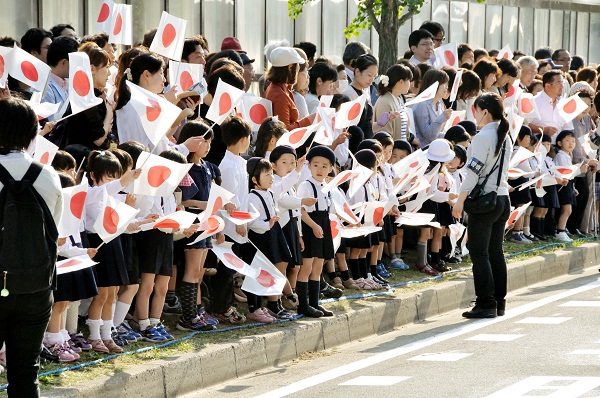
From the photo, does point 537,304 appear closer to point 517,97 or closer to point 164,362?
point 517,97

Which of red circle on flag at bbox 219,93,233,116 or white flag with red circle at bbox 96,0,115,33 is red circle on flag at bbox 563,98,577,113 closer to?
white flag with red circle at bbox 96,0,115,33

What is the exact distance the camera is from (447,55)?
50.5 ft

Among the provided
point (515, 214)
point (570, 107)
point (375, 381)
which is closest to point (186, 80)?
point (375, 381)

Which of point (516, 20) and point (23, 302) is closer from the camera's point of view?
point (23, 302)

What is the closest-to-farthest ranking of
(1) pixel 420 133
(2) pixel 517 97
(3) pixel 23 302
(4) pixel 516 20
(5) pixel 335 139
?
(3) pixel 23 302 → (5) pixel 335 139 → (1) pixel 420 133 → (2) pixel 517 97 → (4) pixel 516 20

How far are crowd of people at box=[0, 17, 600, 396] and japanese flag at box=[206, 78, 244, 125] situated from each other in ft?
0.32

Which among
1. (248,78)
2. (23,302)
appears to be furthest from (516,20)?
(23,302)

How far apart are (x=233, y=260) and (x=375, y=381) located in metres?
1.65

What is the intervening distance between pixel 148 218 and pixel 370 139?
3.72 meters

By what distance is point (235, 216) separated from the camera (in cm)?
951

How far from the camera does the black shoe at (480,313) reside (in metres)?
11.2

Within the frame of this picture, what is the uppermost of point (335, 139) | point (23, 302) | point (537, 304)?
point (335, 139)

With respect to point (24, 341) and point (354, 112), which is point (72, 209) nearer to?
point (24, 341)

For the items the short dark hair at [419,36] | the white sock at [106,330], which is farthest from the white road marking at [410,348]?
the short dark hair at [419,36]
